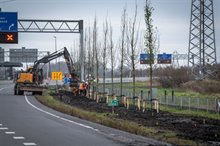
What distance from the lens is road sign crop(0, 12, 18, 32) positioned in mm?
49344

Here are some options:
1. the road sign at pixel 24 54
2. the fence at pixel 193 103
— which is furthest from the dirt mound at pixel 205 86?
the road sign at pixel 24 54

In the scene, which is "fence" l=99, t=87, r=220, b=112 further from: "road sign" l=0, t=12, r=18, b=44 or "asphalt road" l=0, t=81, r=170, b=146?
"road sign" l=0, t=12, r=18, b=44

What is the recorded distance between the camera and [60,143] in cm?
1534

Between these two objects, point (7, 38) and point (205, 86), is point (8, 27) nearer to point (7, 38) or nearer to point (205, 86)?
point (7, 38)

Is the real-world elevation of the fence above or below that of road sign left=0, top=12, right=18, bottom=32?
below

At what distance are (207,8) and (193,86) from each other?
8.09m

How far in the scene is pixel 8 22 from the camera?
163 ft

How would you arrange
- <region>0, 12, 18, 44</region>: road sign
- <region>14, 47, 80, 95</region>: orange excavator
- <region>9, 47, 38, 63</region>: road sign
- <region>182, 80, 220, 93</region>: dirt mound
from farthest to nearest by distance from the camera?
<region>9, 47, 38, 63</region>: road sign, <region>14, 47, 80, 95</region>: orange excavator, <region>0, 12, 18, 44</region>: road sign, <region>182, 80, 220, 93</region>: dirt mound

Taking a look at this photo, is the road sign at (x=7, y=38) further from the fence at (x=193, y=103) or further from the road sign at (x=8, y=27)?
the fence at (x=193, y=103)

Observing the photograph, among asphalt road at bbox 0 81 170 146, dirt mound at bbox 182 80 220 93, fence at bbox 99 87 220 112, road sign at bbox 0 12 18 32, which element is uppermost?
road sign at bbox 0 12 18 32

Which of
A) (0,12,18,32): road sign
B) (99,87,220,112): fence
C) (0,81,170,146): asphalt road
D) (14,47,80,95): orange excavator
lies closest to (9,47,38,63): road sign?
(14,47,80,95): orange excavator

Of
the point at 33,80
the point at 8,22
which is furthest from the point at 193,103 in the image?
the point at 33,80

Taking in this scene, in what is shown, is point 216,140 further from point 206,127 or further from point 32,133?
point 32,133

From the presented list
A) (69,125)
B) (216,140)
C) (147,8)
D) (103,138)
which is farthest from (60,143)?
(147,8)
